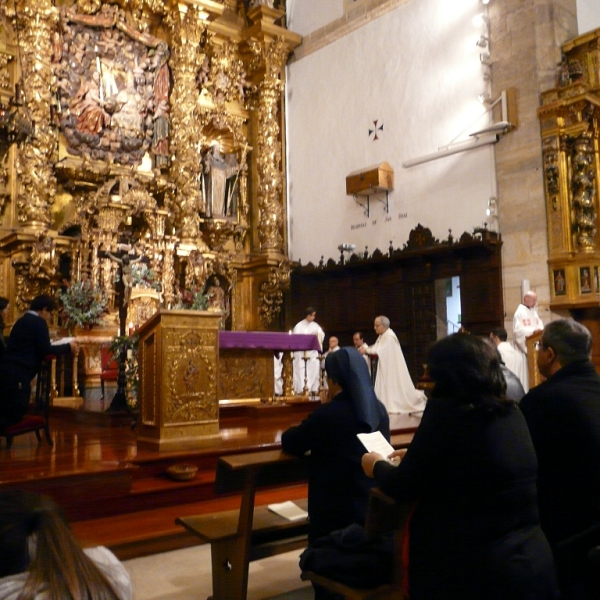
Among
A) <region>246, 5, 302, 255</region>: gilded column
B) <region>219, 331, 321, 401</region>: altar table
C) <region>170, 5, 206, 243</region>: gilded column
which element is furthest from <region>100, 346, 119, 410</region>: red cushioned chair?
<region>246, 5, 302, 255</region>: gilded column

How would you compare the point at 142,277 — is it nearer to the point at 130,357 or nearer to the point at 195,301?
the point at 195,301

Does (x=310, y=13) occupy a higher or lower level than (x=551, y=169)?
higher

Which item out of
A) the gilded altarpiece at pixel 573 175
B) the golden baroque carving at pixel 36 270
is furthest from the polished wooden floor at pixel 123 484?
the gilded altarpiece at pixel 573 175

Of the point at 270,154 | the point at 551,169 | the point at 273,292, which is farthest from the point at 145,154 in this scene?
the point at 551,169

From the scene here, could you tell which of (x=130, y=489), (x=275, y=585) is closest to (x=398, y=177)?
(x=130, y=489)

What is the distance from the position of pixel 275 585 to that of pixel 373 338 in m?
9.13

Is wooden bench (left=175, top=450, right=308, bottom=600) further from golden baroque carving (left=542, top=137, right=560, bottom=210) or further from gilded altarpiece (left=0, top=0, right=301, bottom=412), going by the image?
golden baroque carving (left=542, top=137, right=560, bottom=210)

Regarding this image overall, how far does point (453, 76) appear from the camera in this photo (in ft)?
38.5

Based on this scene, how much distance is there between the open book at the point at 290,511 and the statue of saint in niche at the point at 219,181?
10.3m

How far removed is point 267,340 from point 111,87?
6.67 m

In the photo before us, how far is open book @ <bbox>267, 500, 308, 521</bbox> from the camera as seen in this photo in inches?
148

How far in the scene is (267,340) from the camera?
9180 mm

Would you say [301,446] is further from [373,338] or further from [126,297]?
[373,338]

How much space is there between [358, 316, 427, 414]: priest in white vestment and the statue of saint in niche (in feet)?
17.7
